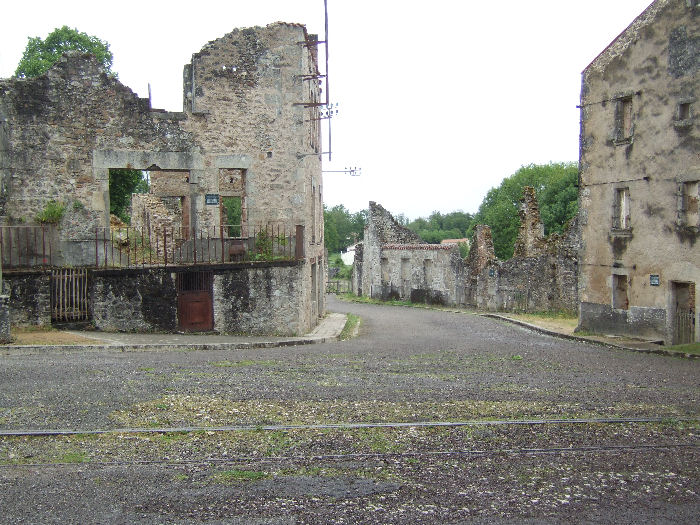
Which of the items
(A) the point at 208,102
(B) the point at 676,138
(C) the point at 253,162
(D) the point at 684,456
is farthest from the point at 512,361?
(A) the point at 208,102

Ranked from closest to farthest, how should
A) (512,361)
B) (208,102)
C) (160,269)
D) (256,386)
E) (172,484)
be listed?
(172,484) → (256,386) → (512,361) → (160,269) → (208,102)

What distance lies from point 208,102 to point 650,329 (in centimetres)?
1371

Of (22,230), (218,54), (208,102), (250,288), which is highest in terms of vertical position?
(218,54)

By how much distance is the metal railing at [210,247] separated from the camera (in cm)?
1909

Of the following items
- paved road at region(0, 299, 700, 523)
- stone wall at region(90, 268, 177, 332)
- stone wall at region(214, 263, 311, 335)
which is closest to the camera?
paved road at region(0, 299, 700, 523)

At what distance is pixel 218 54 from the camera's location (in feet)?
66.2

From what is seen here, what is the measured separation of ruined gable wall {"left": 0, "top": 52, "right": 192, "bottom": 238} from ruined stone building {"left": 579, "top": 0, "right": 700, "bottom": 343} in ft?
42.2

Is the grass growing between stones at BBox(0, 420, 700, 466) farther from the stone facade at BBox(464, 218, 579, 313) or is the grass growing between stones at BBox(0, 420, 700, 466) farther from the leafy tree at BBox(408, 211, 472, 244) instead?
the leafy tree at BBox(408, 211, 472, 244)

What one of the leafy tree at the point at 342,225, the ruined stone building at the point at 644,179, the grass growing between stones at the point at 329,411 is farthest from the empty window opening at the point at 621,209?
the leafy tree at the point at 342,225

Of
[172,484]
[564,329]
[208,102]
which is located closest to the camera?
[172,484]

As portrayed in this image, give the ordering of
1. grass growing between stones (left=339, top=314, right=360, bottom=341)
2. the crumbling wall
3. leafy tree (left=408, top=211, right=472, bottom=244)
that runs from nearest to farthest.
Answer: grass growing between stones (left=339, top=314, right=360, bottom=341), the crumbling wall, leafy tree (left=408, top=211, right=472, bottom=244)

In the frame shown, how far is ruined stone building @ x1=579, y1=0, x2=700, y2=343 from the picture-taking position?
58.5 ft

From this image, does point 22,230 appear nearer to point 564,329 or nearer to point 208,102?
point 208,102

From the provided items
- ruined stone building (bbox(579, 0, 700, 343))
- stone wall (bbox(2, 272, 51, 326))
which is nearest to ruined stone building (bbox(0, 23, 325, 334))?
stone wall (bbox(2, 272, 51, 326))
